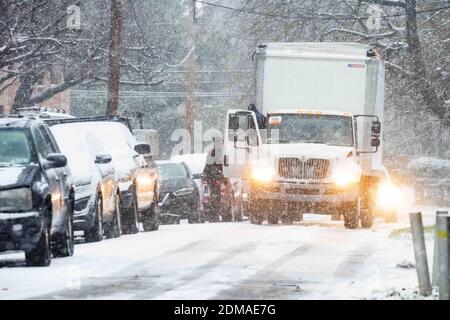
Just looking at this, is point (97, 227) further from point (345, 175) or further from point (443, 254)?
point (443, 254)

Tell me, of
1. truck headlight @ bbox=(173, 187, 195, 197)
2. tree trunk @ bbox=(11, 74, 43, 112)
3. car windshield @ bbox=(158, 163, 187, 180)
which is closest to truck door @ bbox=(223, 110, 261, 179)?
truck headlight @ bbox=(173, 187, 195, 197)

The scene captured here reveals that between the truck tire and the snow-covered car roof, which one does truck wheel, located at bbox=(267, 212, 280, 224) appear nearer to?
the truck tire

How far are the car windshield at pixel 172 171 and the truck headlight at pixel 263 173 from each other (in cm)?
592

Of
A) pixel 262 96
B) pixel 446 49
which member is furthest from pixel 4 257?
pixel 446 49

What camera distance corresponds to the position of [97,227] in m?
20.1

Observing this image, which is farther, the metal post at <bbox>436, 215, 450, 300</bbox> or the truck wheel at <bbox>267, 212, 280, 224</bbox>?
the truck wheel at <bbox>267, 212, 280, 224</bbox>

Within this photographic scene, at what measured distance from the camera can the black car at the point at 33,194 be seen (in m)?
14.7

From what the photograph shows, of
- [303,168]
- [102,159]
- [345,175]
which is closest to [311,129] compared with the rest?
[303,168]

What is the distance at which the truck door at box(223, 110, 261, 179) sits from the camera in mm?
26094

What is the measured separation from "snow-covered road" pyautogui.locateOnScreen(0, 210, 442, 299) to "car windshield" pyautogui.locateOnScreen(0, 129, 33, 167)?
126 cm

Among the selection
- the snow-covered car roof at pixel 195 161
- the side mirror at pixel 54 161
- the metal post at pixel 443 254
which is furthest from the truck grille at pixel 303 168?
the metal post at pixel 443 254

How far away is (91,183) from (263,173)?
624 centimetres

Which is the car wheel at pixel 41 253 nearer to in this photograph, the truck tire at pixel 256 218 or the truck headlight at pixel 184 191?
the truck tire at pixel 256 218
